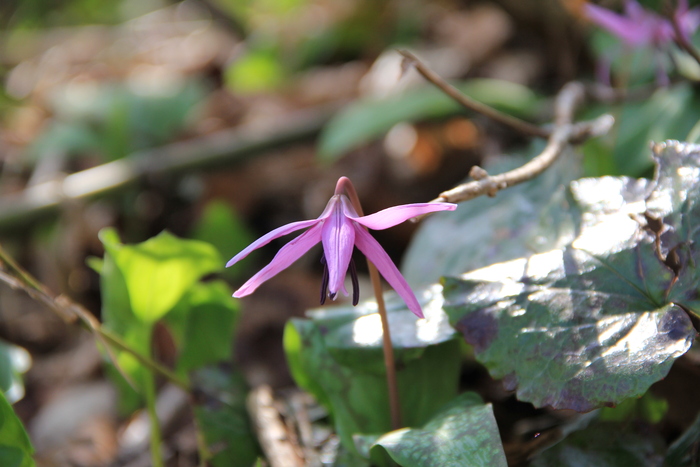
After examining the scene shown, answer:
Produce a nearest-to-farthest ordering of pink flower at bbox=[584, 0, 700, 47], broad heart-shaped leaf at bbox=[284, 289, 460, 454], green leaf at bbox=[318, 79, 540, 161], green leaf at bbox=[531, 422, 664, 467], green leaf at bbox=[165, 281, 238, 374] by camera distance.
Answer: green leaf at bbox=[531, 422, 664, 467] < broad heart-shaped leaf at bbox=[284, 289, 460, 454] < green leaf at bbox=[165, 281, 238, 374] < pink flower at bbox=[584, 0, 700, 47] < green leaf at bbox=[318, 79, 540, 161]

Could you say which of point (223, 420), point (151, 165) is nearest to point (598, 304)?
point (223, 420)

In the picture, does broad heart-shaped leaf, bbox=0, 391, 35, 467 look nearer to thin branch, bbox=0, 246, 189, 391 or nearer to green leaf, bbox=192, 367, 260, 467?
thin branch, bbox=0, 246, 189, 391

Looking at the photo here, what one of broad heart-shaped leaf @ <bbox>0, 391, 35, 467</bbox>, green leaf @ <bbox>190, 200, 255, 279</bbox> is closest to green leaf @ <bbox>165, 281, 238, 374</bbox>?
broad heart-shaped leaf @ <bbox>0, 391, 35, 467</bbox>

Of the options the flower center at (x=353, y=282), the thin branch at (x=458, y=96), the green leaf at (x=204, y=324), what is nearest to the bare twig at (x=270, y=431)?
the green leaf at (x=204, y=324)

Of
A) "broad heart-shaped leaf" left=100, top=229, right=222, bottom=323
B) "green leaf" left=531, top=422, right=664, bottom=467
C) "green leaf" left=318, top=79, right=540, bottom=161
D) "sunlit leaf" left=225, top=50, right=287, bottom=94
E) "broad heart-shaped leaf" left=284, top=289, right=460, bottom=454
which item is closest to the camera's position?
"green leaf" left=531, top=422, right=664, bottom=467

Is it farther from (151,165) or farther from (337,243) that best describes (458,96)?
(151,165)

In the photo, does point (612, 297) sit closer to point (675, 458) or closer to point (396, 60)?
point (675, 458)

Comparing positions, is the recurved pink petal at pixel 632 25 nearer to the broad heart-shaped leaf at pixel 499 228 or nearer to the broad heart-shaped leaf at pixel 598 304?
the broad heart-shaped leaf at pixel 499 228
